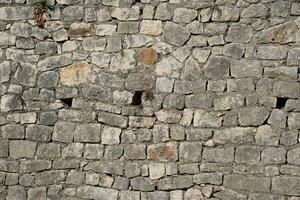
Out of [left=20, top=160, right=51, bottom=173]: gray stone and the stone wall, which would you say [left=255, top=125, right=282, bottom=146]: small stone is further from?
[left=20, top=160, right=51, bottom=173]: gray stone

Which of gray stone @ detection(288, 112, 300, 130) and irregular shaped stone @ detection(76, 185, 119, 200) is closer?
gray stone @ detection(288, 112, 300, 130)

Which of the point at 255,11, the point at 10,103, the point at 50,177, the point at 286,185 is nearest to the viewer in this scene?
the point at 286,185

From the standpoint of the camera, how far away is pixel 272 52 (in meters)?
4.97

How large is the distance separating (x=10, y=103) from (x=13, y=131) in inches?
11.0

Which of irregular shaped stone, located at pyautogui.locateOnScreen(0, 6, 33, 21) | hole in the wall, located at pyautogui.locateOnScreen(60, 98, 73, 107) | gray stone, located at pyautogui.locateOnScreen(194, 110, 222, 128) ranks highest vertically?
irregular shaped stone, located at pyautogui.locateOnScreen(0, 6, 33, 21)

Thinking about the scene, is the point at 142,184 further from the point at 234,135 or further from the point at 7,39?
the point at 7,39

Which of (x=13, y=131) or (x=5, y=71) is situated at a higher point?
(x=5, y=71)

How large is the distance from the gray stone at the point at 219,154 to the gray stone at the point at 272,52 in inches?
34.6

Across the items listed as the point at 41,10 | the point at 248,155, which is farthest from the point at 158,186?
the point at 41,10

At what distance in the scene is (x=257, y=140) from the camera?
4977 millimetres

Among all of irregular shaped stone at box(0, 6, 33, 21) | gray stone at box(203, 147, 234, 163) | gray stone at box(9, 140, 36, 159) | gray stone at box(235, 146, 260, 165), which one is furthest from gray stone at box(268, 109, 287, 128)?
irregular shaped stone at box(0, 6, 33, 21)

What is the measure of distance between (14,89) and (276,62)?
2547mm

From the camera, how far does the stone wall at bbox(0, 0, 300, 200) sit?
4.96 meters

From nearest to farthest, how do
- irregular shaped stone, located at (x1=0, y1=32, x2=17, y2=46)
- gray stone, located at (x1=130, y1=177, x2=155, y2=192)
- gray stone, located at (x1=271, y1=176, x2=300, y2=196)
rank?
gray stone, located at (x1=271, y1=176, x2=300, y2=196) < gray stone, located at (x1=130, y1=177, x2=155, y2=192) < irregular shaped stone, located at (x1=0, y1=32, x2=17, y2=46)
